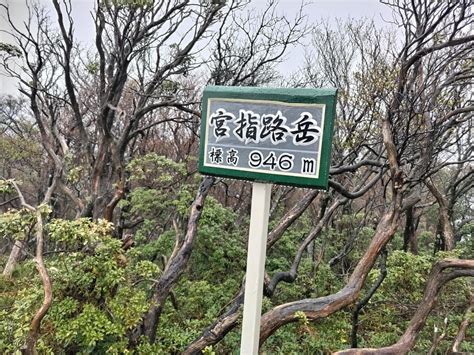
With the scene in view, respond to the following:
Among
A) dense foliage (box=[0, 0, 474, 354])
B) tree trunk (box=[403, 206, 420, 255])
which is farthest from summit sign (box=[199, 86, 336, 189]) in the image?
tree trunk (box=[403, 206, 420, 255])

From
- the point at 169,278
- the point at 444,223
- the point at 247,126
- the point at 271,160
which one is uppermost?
the point at 247,126

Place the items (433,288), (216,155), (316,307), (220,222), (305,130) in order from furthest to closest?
(220,222), (433,288), (316,307), (216,155), (305,130)

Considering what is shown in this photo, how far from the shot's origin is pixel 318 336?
4.91 m

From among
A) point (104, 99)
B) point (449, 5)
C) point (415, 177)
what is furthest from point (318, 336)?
point (104, 99)

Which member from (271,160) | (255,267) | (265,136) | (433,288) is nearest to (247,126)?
(265,136)

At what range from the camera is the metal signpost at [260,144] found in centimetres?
223

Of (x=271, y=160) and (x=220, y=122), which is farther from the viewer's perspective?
(x=220, y=122)

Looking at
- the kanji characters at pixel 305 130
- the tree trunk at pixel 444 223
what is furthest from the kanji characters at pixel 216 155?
the tree trunk at pixel 444 223

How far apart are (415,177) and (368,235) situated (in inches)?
182

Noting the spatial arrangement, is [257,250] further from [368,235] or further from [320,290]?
[368,235]

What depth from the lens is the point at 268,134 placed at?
232cm

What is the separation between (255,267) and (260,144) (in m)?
0.80

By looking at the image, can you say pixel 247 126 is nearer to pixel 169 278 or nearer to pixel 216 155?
pixel 216 155

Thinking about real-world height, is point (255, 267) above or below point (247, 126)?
below
